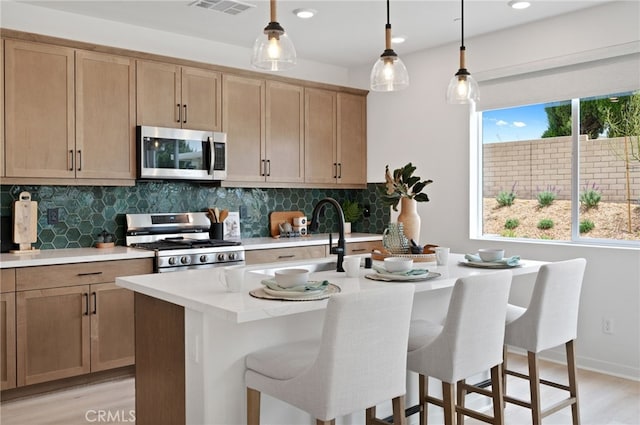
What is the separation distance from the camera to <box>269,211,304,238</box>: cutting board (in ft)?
18.0

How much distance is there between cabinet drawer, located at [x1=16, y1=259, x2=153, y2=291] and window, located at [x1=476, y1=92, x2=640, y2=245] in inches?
115

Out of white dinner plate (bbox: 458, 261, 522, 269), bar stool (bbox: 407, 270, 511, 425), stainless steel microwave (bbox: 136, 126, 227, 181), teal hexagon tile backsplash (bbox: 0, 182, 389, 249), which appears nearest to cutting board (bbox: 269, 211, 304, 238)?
teal hexagon tile backsplash (bbox: 0, 182, 389, 249)

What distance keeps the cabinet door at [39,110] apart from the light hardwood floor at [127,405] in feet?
4.87

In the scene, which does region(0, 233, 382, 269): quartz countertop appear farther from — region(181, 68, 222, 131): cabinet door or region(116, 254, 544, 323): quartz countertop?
region(116, 254, 544, 323): quartz countertop

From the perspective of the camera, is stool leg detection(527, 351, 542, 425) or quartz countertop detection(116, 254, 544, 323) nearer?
quartz countertop detection(116, 254, 544, 323)

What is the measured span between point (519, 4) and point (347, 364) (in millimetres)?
3167

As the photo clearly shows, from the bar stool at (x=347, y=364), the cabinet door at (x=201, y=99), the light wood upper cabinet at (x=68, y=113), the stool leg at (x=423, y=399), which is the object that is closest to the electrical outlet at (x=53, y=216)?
the light wood upper cabinet at (x=68, y=113)

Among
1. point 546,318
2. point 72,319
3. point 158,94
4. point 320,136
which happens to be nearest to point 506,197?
point 320,136

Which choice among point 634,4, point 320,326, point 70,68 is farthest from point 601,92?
point 70,68

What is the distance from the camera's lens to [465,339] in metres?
2.30

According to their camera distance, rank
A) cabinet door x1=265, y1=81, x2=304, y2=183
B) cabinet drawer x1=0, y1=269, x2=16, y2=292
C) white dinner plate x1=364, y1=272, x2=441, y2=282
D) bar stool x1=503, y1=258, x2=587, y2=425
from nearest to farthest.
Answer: white dinner plate x1=364, y1=272, x2=441, y2=282 → bar stool x1=503, y1=258, x2=587, y2=425 → cabinet drawer x1=0, y1=269, x2=16, y2=292 → cabinet door x1=265, y1=81, x2=304, y2=183

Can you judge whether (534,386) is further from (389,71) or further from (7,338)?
(7,338)

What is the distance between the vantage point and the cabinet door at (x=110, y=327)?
3.81 meters

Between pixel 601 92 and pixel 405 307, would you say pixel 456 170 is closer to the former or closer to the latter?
pixel 601 92
